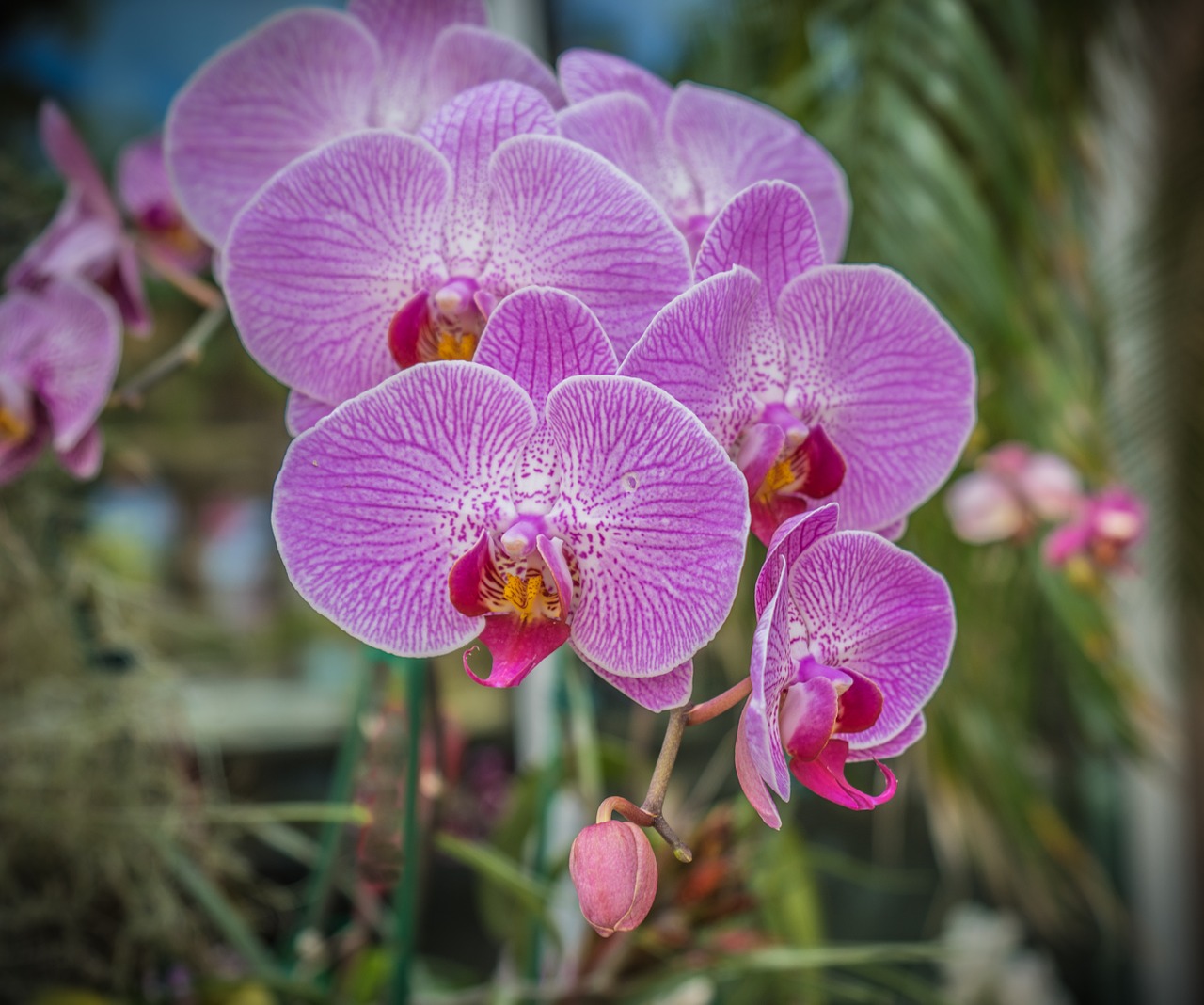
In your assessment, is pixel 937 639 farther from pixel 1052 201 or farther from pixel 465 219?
pixel 1052 201

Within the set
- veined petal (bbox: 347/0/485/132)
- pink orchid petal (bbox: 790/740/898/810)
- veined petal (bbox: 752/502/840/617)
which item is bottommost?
pink orchid petal (bbox: 790/740/898/810)

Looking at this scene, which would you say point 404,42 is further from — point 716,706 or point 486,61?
point 716,706

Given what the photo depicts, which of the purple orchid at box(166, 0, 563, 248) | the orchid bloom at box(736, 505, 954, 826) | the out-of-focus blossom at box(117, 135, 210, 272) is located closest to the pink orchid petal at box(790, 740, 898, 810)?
the orchid bloom at box(736, 505, 954, 826)

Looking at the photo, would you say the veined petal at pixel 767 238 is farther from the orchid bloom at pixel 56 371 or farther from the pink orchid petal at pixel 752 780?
the orchid bloom at pixel 56 371

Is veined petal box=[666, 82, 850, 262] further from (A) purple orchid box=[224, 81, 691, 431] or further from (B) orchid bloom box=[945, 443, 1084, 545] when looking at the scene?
(B) orchid bloom box=[945, 443, 1084, 545]

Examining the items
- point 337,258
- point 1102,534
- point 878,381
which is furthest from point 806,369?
point 1102,534

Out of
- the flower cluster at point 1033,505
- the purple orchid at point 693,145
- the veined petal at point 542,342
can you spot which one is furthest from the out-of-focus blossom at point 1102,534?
the veined petal at point 542,342
